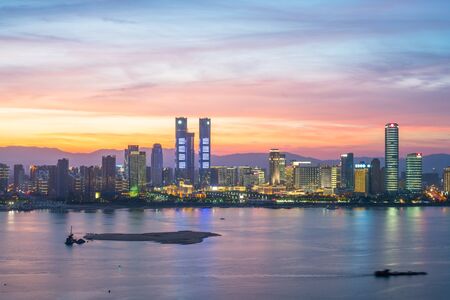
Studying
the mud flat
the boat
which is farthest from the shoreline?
the boat

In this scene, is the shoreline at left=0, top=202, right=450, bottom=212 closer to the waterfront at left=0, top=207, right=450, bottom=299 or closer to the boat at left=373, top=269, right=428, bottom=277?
the waterfront at left=0, top=207, right=450, bottom=299

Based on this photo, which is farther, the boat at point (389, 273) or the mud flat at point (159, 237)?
the mud flat at point (159, 237)

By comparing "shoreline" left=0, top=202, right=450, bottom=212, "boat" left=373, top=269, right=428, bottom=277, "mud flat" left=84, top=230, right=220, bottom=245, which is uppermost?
"shoreline" left=0, top=202, right=450, bottom=212

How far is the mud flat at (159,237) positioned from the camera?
4584cm

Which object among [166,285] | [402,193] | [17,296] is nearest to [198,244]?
[166,285]

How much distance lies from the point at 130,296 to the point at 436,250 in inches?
805

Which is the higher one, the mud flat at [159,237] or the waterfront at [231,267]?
the mud flat at [159,237]

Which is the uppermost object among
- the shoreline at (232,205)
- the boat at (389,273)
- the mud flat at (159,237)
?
the shoreline at (232,205)

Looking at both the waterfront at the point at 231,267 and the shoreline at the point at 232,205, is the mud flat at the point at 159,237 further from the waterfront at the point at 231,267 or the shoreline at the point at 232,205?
the shoreline at the point at 232,205

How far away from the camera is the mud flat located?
45.8 meters

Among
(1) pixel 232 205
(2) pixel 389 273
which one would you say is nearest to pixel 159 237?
(2) pixel 389 273

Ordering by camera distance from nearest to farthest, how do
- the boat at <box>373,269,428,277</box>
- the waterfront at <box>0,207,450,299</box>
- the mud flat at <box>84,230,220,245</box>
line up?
the waterfront at <box>0,207,450,299</box> < the boat at <box>373,269,428,277</box> < the mud flat at <box>84,230,220,245</box>

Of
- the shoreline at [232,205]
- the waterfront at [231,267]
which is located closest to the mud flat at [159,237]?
the waterfront at [231,267]

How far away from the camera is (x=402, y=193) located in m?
151
